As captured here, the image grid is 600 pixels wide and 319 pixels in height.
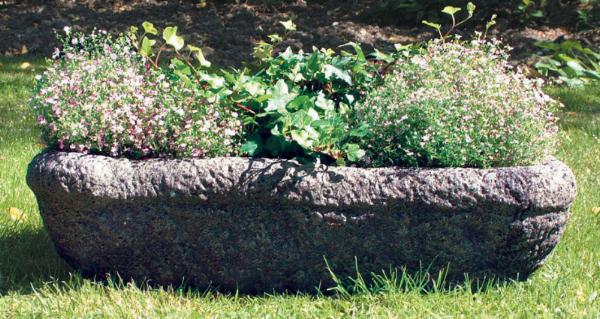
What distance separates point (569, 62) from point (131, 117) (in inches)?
201

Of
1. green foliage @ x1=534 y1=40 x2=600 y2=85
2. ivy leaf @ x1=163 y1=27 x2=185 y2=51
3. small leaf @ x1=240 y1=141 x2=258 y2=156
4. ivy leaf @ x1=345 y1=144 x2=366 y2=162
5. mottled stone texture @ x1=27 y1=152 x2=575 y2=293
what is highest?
ivy leaf @ x1=163 y1=27 x2=185 y2=51

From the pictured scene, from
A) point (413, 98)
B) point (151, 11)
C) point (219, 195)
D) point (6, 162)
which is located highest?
point (413, 98)

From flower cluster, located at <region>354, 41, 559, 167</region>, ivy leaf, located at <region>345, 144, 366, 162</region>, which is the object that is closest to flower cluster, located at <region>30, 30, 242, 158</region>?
ivy leaf, located at <region>345, 144, 366, 162</region>

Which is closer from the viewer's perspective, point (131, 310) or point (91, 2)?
point (131, 310)

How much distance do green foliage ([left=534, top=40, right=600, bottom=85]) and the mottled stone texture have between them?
4.38 m

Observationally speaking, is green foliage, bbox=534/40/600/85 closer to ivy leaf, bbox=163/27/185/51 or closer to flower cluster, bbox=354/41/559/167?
flower cluster, bbox=354/41/559/167

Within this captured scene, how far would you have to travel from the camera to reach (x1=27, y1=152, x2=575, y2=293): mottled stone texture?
119 inches

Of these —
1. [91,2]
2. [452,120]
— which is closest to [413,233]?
[452,120]

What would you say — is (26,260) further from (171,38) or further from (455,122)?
(455,122)

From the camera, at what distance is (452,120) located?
3.20 m

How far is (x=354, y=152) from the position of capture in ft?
10.3

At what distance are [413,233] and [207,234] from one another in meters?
0.76

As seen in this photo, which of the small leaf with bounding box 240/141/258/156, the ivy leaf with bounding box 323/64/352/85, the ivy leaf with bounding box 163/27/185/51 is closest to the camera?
the small leaf with bounding box 240/141/258/156

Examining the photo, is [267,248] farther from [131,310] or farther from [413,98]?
[413,98]
